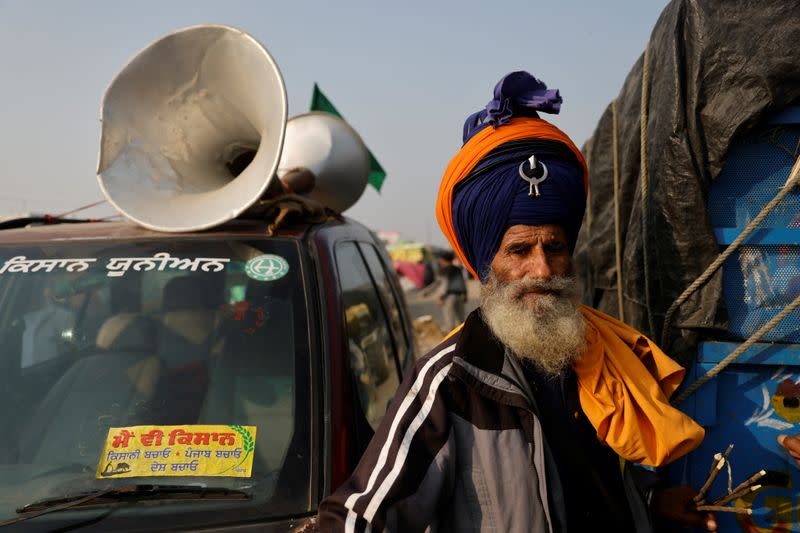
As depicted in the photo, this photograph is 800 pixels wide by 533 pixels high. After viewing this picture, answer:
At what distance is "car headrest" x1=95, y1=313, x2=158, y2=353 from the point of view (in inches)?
78.3

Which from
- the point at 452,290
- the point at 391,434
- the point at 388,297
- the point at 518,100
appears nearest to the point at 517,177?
the point at 518,100

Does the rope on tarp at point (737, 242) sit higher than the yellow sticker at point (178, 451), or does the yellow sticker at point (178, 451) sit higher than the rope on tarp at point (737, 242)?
the rope on tarp at point (737, 242)

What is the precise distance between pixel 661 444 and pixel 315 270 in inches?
44.5

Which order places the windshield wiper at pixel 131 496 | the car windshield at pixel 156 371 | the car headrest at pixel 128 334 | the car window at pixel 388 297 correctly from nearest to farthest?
the windshield wiper at pixel 131 496 → the car windshield at pixel 156 371 → the car headrest at pixel 128 334 → the car window at pixel 388 297

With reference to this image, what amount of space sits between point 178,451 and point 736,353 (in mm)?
1642

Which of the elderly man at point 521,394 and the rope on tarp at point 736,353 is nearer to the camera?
the elderly man at point 521,394

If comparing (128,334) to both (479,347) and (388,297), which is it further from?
(388,297)

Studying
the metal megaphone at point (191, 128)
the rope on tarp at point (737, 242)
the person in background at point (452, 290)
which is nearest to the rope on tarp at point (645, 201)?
the rope on tarp at point (737, 242)

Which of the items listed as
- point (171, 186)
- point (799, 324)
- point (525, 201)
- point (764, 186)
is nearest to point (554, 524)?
point (525, 201)

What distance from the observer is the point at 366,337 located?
233 centimetres

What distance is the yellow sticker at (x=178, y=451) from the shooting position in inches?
63.8

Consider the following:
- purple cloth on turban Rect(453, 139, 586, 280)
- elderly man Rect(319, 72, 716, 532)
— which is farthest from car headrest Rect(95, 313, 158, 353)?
purple cloth on turban Rect(453, 139, 586, 280)

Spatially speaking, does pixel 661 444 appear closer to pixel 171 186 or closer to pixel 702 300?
pixel 702 300

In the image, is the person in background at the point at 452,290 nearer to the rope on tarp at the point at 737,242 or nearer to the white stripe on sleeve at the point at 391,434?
the rope on tarp at the point at 737,242
